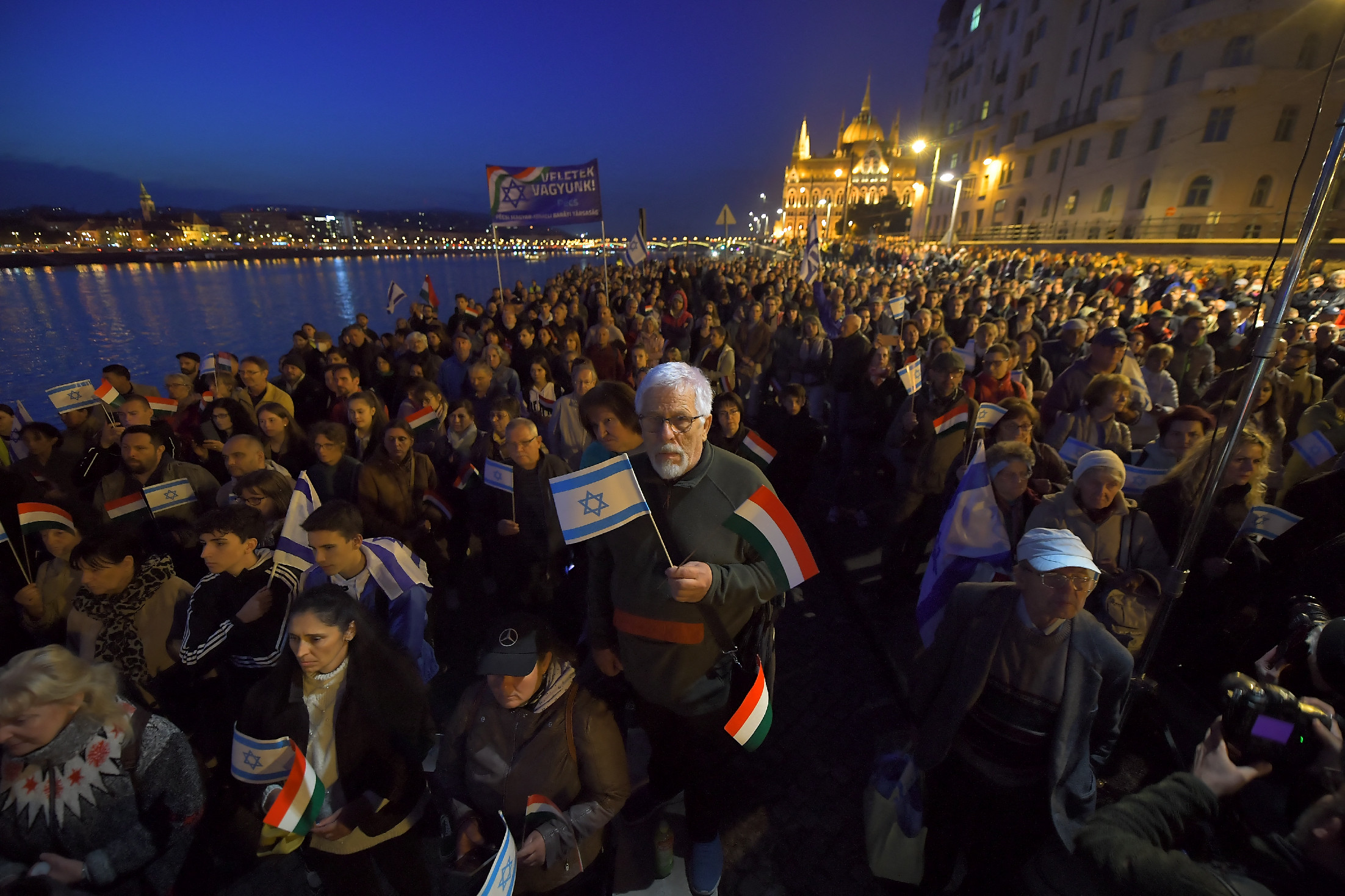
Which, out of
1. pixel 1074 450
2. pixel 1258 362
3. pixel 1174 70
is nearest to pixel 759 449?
pixel 1074 450

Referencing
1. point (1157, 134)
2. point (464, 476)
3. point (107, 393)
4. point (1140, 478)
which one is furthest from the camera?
point (1157, 134)

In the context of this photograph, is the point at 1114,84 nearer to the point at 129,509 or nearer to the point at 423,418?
the point at 423,418

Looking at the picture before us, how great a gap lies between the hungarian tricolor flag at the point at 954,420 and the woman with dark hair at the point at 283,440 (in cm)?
527

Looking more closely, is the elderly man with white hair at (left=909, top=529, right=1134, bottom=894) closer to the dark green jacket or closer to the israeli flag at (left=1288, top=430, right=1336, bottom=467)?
the dark green jacket

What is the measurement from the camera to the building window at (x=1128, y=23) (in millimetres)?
29891

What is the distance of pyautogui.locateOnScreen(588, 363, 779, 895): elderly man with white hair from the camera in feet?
7.29

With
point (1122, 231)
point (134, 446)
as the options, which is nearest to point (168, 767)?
point (134, 446)

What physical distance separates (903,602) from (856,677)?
1111mm

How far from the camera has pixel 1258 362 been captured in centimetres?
230

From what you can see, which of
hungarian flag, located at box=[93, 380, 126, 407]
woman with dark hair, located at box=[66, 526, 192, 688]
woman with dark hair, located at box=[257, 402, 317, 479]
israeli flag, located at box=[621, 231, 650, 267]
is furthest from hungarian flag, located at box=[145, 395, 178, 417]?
israeli flag, located at box=[621, 231, 650, 267]

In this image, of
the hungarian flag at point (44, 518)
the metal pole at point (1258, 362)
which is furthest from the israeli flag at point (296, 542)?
the metal pole at point (1258, 362)

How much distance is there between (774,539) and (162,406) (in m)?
6.60

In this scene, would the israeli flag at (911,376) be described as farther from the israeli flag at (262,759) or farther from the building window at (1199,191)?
the building window at (1199,191)

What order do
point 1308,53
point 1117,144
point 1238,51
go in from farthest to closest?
1. point 1117,144
2. point 1238,51
3. point 1308,53
